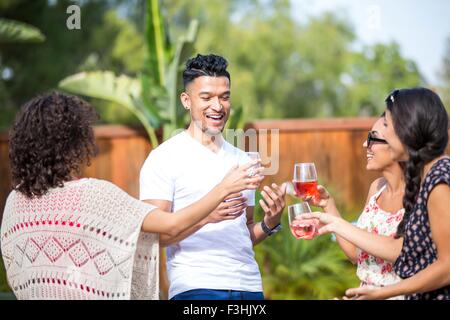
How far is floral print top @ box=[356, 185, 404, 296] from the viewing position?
3.17 metres

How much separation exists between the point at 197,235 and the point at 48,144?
3.02 feet

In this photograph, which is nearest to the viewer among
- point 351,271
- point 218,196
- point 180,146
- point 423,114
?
point 423,114

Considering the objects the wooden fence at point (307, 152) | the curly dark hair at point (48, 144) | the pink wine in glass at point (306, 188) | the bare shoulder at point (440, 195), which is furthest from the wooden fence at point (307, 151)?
the bare shoulder at point (440, 195)

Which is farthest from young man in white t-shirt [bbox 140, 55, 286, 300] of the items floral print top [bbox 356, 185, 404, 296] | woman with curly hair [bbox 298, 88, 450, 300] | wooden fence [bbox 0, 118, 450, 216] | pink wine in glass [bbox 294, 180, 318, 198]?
wooden fence [bbox 0, 118, 450, 216]

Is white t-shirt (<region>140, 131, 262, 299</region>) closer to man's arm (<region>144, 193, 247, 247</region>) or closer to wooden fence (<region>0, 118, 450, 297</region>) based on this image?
man's arm (<region>144, 193, 247, 247</region>)

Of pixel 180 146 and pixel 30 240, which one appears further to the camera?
pixel 180 146

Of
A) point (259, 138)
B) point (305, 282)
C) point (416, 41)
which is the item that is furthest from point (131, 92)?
Result: point (416, 41)

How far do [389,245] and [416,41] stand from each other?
19.6 meters

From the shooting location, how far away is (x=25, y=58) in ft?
66.7

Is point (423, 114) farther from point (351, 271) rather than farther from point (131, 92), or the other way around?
point (131, 92)

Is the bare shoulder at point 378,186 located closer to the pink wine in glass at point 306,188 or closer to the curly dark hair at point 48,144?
the pink wine in glass at point 306,188

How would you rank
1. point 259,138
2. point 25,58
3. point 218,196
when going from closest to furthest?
point 218,196
point 259,138
point 25,58

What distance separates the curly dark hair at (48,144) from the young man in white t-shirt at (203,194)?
1.73ft
